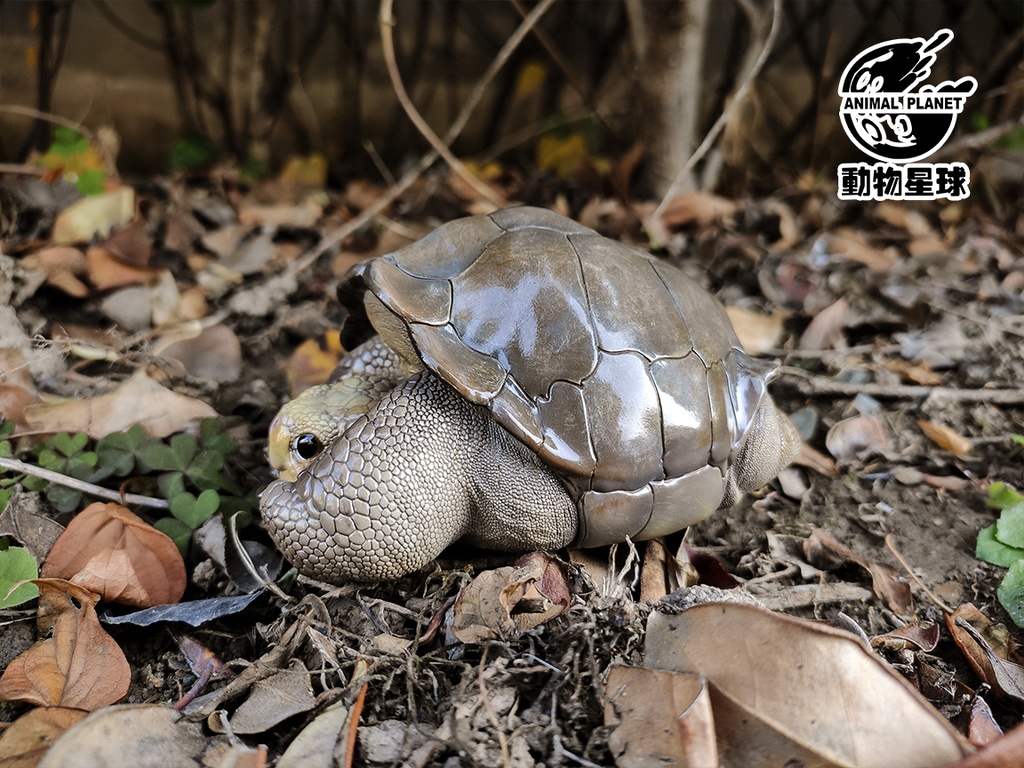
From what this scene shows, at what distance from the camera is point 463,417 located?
136cm

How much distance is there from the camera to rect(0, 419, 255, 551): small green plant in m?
1.41

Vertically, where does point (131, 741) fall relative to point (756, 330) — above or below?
below

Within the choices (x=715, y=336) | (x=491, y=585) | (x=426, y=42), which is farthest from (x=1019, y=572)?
(x=426, y=42)

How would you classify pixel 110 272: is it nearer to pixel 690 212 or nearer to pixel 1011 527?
pixel 690 212

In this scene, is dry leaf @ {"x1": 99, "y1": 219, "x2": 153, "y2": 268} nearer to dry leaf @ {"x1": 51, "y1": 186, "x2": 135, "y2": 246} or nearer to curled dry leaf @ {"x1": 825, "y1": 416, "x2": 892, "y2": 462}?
dry leaf @ {"x1": 51, "y1": 186, "x2": 135, "y2": 246}

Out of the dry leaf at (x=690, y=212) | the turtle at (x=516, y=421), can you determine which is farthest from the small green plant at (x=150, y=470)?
the dry leaf at (x=690, y=212)

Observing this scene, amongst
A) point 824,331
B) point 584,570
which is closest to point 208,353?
point 584,570

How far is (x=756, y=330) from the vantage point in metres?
2.23

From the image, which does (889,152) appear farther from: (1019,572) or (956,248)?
(1019,572)

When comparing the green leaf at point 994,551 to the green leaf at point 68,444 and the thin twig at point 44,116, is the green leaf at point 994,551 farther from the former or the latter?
the thin twig at point 44,116

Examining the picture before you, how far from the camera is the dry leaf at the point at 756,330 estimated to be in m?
2.19

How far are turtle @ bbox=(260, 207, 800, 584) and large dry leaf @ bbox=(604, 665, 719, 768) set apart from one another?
0.33 m

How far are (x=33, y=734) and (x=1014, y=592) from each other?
62.0 inches

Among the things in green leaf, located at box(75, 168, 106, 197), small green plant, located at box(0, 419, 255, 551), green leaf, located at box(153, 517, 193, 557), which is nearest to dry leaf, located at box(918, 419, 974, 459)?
small green plant, located at box(0, 419, 255, 551)
